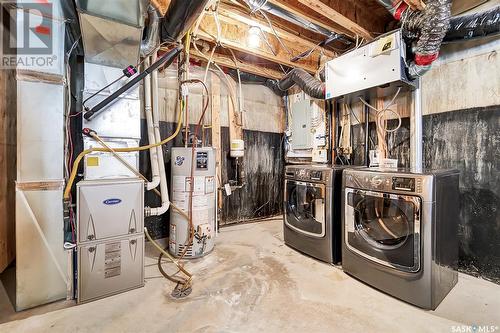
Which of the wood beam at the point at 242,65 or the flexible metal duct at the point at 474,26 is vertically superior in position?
the wood beam at the point at 242,65

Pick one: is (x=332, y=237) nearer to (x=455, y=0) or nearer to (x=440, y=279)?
(x=440, y=279)

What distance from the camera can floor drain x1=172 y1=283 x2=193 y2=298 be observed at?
172cm

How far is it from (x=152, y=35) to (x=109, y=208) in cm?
159

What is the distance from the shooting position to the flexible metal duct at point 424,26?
1699 millimetres

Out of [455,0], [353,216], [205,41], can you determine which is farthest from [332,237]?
[205,41]

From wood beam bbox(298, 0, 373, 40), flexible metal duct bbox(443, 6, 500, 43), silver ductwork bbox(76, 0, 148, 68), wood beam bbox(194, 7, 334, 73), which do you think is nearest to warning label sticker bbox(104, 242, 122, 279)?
silver ductwork bbox(76, 0, 148, 68)

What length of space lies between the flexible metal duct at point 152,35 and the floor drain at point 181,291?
6.97ft

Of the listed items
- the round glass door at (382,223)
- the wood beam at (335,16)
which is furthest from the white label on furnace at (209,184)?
the wood beam at (335,16)

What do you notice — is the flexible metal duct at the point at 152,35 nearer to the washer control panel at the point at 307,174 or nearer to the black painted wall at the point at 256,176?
the black painted wall at the point at 256,176

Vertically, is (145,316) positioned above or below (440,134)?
below

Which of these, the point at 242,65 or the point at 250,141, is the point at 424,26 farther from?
the point at 250,141

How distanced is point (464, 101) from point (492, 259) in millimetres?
1352

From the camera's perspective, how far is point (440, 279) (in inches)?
63.6

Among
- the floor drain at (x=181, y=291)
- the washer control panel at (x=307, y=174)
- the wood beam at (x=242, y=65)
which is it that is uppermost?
the wood beam at (x=242, y=65)
